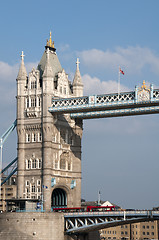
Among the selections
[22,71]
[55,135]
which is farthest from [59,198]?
[22,71]

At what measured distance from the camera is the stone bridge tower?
118 meters

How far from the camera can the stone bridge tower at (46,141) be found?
118m

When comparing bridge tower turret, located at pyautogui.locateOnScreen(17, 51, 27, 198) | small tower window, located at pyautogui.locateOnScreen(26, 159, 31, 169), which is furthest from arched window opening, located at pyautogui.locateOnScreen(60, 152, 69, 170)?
bridge tower turret, located at pyautogui.locateOnScreen(17, 51, 27, 198)

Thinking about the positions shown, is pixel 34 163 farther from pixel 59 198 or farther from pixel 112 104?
pixel 112 104

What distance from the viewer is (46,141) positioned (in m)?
117

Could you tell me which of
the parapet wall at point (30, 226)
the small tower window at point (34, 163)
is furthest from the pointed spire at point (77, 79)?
the parapet wall at point (30, 226)

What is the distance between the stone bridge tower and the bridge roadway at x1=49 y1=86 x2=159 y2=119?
374 centimetres

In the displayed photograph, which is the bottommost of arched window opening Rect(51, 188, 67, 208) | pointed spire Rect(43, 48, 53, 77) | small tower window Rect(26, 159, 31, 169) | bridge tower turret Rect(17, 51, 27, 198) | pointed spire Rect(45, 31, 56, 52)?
arched window opening Rect(51, 188, 67, 208)

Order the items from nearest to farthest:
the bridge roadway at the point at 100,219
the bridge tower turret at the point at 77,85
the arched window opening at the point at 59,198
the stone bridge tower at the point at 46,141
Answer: the bridge roadway at the point at 100,219, the stone bridge tower at the point at 46,141, the arched window opening at the point at 59,198, the bridge tower turret at the point at 77,85

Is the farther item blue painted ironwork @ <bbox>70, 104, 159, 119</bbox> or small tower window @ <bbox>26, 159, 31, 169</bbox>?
small tower window @ <bbox>26, 159, 31, 169</bbox>

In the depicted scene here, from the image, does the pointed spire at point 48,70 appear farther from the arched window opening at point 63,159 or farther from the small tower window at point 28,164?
the small tower window at point 28,164

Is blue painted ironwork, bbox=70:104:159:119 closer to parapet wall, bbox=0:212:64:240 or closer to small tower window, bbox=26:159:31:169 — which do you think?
small tower window, bbox=26:159:31:169

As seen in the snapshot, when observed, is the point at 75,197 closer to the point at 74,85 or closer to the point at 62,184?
the point at 62,184

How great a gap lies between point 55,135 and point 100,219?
70.6 feet
